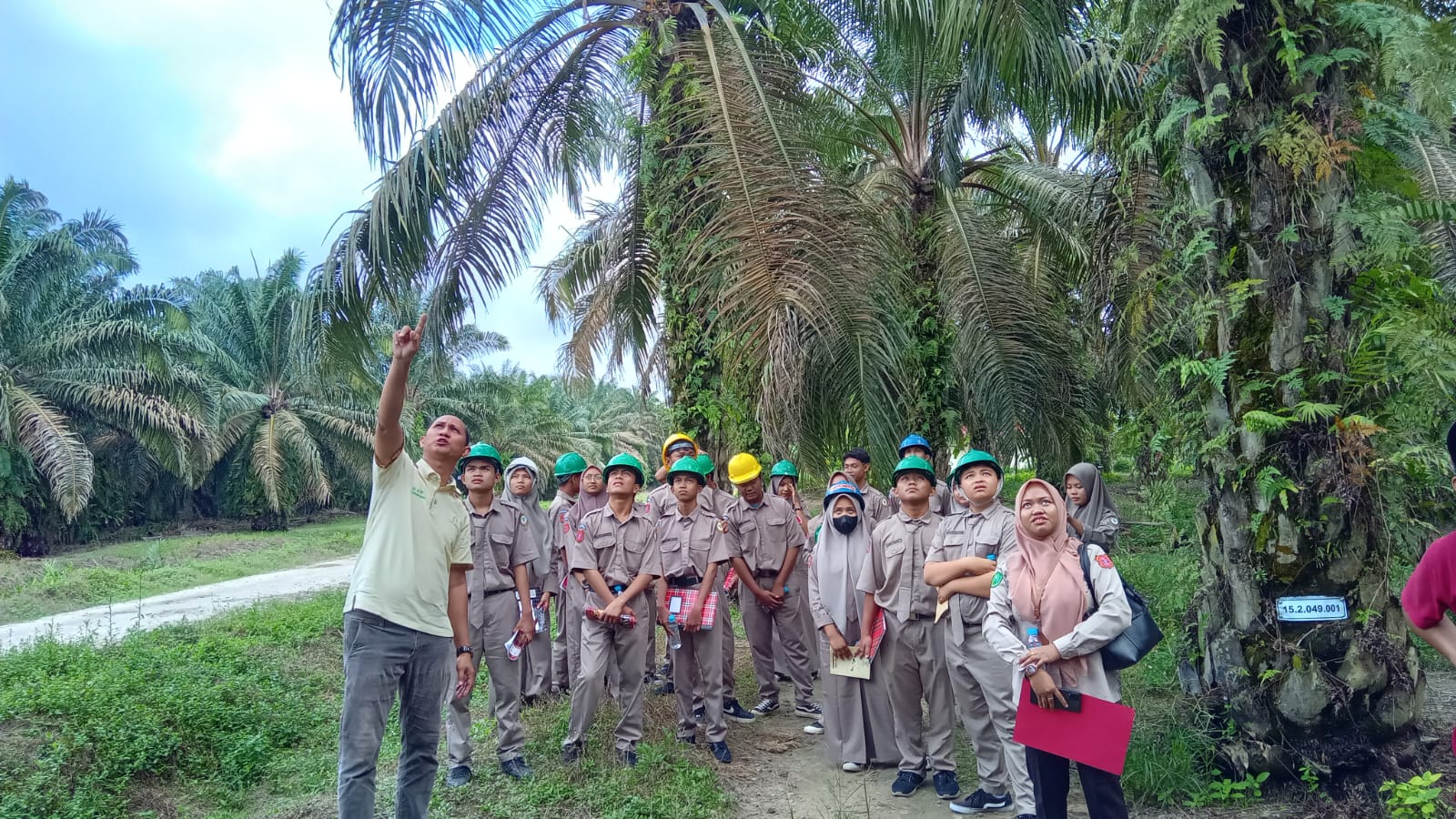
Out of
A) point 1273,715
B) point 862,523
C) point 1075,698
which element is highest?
point 862,523

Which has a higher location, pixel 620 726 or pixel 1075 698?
pixel 1075 698

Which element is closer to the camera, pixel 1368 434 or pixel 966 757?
pixel 1368 434

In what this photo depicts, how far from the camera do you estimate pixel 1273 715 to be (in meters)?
4.25

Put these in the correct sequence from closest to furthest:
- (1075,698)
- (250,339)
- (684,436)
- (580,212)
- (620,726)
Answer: (1075,698)
(620,726)
(684,436)
(580,212)
(250,339)

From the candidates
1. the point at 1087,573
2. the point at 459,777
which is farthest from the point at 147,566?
the point at 1087,573

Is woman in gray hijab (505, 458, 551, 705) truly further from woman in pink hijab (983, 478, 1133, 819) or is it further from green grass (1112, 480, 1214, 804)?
green grass (1112, 480, 1214, 804)

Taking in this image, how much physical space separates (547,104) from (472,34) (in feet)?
3.59

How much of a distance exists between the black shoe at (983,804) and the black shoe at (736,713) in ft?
7.36

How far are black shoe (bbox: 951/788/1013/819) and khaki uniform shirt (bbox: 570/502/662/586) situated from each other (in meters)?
2.12

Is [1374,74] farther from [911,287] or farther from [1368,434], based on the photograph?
[911,287]

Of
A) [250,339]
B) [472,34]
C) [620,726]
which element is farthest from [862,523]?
[250,339]

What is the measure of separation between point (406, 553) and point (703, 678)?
106 inches

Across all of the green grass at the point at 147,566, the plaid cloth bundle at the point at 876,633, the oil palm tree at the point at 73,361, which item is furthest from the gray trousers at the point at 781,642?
the oil palm tree at the point at 73,361

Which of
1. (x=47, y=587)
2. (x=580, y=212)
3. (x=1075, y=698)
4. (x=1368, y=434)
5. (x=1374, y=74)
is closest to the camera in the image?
(x=1075, y=698)
